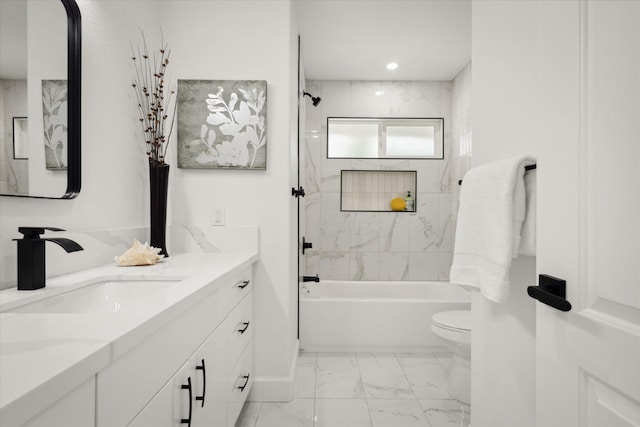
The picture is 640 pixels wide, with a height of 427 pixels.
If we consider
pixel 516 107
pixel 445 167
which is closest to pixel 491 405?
pixel 516 107

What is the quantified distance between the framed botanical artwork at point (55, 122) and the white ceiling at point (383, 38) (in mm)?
1743

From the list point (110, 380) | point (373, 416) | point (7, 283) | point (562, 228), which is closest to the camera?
point (110, 380)

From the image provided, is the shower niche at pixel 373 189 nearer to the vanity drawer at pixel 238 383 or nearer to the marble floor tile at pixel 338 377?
the marble floor tile at pixel 338 377

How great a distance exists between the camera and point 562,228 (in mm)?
755

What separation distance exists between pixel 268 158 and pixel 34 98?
1045 millimetres

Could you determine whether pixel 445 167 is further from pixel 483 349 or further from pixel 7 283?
pixel 7 283

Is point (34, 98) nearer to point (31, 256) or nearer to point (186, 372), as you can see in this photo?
point (31, 256)

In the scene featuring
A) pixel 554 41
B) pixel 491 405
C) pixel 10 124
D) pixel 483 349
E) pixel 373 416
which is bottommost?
pixel 373 416

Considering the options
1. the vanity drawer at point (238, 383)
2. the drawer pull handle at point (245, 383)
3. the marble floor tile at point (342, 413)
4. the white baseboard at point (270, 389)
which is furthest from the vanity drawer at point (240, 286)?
the marble floor tile at point (342, 413)

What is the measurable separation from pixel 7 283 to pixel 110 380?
724mm

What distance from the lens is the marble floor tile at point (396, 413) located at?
1.78 m

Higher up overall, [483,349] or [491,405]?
[483,349]

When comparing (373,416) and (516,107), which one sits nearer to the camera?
(516,107)

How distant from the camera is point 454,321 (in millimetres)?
2143
